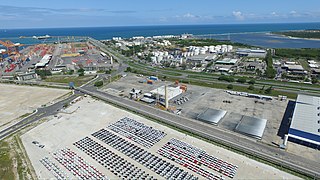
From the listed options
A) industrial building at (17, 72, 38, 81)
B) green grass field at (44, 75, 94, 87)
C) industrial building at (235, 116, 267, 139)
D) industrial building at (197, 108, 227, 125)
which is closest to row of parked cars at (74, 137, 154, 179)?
industrial building at (197, 108, 227, 125)

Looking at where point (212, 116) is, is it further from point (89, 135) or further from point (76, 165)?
point (76, 165)

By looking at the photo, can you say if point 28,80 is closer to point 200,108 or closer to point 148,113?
point 148,113

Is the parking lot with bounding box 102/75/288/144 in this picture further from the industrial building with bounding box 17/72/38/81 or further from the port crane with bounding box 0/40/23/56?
the port crane with bounding box 0/40/23/56

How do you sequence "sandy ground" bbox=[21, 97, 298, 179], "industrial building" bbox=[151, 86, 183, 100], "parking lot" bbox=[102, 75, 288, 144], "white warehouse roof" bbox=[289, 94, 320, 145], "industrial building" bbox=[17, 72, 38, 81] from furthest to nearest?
"industrial building" bbox=[17, 72, 38, 81] < "industrial building" bbox=[151, 86, 183, 100] < "parking lot" bbox=[102, 75, 288, 144] < "white warehouse roof" bbox=[289, 94, 320, 145] < "sandy ground" bbox=[21, 97, 298, 179]

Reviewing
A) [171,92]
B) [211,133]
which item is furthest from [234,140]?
[171,92]

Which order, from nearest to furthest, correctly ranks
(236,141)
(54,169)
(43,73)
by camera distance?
1. (54,169)
2. (236,141)
3. (43,73)

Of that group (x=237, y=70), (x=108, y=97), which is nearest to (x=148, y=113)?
(x=108, y=97)
